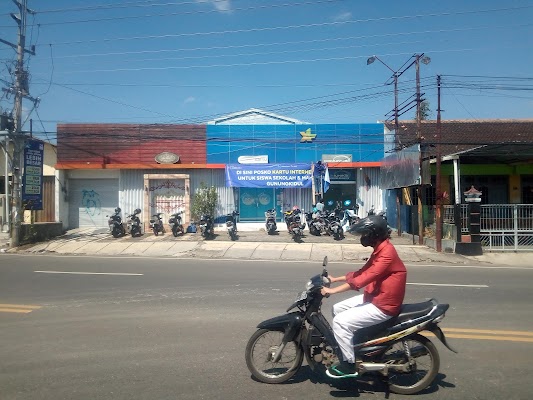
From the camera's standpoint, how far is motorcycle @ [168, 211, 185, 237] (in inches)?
720

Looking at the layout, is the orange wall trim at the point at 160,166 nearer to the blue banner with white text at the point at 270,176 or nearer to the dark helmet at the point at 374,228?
the blue banner with white text at the point at 270,176

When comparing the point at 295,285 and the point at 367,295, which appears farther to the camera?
the point at 295,285

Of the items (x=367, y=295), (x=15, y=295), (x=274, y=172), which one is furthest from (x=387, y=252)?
(x=274, y=172)

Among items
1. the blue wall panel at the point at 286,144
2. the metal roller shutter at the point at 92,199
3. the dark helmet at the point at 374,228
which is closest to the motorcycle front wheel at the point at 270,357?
the dark helmet at the point at 374,228

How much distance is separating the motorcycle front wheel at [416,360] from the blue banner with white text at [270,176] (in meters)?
15.7

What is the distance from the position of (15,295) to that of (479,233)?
13723mm

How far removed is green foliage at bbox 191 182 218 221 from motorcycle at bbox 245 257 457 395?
599 inches

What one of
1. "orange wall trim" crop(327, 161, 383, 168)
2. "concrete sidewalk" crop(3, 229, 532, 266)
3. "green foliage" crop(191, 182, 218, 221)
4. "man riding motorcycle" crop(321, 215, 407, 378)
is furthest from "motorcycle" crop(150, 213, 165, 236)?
"man riding motorcycle" crop(321, 215, 407, 378)

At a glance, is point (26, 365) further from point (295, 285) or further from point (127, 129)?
point (127, 129)

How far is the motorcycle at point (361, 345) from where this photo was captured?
3.80m

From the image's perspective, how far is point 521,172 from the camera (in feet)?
65.4

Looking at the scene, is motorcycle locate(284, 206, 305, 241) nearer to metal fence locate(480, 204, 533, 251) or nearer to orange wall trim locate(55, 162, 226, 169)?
orange wall trim locate(55, 162, 226, 169)

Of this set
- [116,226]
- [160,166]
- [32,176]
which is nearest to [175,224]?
[116,226]

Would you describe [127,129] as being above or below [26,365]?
above
